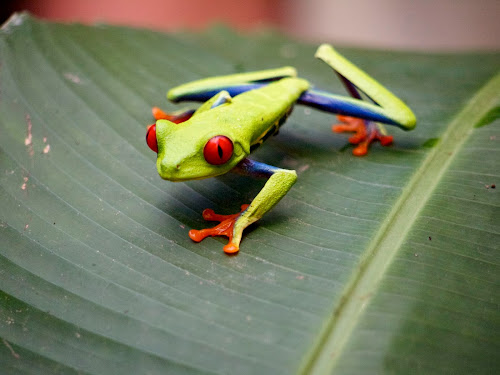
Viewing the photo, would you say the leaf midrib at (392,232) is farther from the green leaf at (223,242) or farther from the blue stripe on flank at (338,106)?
the blue stripe on flank at (338,106)

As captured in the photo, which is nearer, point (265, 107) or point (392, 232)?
point (392, 232)

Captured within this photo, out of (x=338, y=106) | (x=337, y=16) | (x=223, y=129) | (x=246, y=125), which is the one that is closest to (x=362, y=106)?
(x=338, y=106)

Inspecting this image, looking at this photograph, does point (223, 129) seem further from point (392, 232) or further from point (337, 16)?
point (337, 16)

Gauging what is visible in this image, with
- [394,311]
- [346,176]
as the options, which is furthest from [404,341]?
[346,176]

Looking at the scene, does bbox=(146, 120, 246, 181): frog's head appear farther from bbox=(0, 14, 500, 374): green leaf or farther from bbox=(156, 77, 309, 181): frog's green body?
bbox=(0, 14, 500, 374): green leaf

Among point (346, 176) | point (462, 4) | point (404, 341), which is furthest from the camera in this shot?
A: point (462, 4)

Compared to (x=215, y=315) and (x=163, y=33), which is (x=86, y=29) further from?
(x=215, y=315)

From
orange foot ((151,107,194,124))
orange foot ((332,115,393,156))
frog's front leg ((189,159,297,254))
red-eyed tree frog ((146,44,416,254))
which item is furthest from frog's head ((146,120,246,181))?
orange foot ((332,115,393,156))
